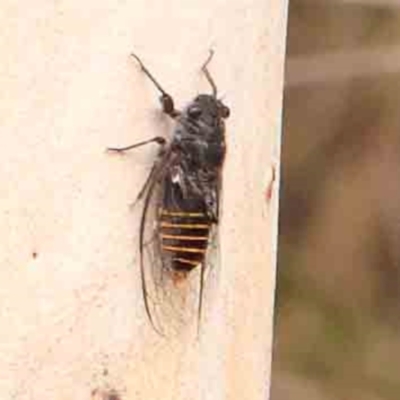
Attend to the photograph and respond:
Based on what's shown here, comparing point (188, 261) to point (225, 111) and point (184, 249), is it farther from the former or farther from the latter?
point (225, 111)

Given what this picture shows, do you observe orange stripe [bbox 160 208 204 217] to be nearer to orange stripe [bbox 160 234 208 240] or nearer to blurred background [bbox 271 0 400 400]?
orange stripe [bbox 160 234 208 240]

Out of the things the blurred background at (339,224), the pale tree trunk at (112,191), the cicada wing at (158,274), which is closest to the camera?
the pale tree trunk at (112,191)

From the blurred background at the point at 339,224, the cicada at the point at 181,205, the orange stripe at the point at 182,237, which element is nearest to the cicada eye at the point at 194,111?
the cicada at the point at 181,205

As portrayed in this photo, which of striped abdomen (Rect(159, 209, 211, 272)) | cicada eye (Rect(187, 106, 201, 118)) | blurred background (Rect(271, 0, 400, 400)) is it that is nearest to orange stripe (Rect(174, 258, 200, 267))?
striped abdomen (Rect(159, 209, 211, 272))

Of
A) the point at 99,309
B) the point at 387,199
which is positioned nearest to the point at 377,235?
the point at 387,199

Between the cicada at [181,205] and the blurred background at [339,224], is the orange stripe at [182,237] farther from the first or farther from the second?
the blurred background at [339,224]

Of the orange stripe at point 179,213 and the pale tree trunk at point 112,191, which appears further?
the orange stripe at point 179,213

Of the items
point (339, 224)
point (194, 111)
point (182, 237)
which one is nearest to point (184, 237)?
point (182, 237)
